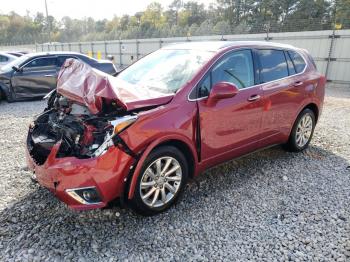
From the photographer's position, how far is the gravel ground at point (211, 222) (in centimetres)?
257

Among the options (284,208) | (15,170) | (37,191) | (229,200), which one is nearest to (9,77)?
(15,170)

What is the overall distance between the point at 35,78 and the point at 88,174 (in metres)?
7.26

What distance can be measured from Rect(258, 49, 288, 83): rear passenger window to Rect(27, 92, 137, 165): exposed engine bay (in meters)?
2.05

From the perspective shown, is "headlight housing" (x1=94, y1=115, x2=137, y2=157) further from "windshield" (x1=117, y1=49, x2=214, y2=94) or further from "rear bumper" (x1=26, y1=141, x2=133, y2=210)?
"windshield" (x1=117, y1=49, x2=214, y2=94)

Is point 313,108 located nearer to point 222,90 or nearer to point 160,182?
point 222,90

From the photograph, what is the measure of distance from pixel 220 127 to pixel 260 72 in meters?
1.04

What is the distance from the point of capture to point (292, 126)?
14.8 ft

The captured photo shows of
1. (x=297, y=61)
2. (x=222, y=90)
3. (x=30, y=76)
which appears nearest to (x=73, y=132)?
(x=222, y=90)

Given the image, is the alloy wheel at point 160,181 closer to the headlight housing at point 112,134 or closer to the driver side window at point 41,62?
the headlight housing at point 112,134

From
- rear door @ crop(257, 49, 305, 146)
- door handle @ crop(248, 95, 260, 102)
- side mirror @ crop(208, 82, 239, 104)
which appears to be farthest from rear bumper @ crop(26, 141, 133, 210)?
rear door @ crop(257, 49, 305, 146)

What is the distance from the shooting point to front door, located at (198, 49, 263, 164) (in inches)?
127

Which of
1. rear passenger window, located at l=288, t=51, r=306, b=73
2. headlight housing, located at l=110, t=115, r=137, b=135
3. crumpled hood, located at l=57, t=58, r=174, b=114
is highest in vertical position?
Answer: rear passenger window, located at l=288, t=51, r=306, b=73

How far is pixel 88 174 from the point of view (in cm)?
253

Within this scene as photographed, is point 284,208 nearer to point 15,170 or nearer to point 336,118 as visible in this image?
point 15,170
